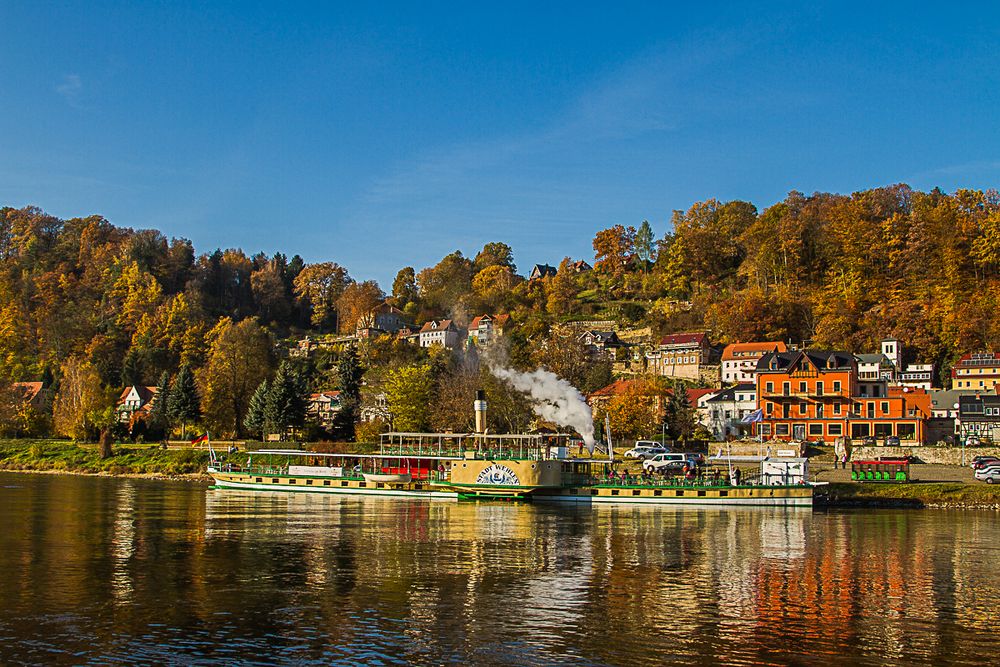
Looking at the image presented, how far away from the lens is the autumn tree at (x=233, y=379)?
3816 inches

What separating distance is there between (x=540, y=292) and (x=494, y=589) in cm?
13647

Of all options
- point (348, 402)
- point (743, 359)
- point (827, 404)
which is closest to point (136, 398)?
point (348, 402)

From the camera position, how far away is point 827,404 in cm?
8300

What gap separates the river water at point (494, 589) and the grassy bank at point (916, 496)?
678 cm

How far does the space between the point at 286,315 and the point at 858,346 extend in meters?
117

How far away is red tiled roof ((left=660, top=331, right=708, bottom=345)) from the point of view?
120062mm

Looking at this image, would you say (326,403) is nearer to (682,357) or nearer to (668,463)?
(682,357)

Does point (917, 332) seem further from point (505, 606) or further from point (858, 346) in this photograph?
point (505, 606)

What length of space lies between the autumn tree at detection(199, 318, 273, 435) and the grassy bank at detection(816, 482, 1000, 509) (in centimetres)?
6256

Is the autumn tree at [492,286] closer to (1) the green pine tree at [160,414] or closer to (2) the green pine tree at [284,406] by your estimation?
(1) the green pine tree at [160,414]

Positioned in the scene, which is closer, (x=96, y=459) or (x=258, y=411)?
(x=96, y=459)

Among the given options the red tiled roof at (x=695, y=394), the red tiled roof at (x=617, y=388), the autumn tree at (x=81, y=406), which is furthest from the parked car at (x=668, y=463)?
the autumn tree at (x=81, y=406)

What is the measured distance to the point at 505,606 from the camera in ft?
85.4

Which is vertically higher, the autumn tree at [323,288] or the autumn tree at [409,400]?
the autumn tree at [323,288]
